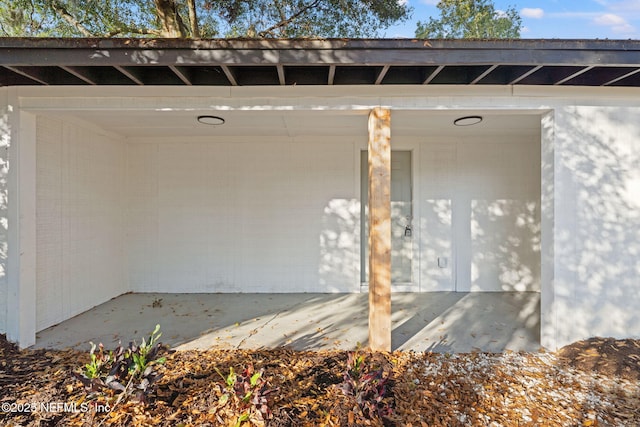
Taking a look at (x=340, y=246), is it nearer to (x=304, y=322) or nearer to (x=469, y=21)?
(x=304, y=322)

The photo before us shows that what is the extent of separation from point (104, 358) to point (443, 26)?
15.4m

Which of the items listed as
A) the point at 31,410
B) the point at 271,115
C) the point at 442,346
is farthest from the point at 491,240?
the point at 31,410

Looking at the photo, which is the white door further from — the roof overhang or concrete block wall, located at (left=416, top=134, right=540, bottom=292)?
the roof overhang

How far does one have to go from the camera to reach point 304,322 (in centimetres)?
380

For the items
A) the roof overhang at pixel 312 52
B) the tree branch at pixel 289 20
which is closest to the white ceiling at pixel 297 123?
the roof overhang at pixel 312 52

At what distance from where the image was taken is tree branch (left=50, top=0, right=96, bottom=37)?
20.6 feet

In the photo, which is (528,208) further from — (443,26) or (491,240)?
(443,26)

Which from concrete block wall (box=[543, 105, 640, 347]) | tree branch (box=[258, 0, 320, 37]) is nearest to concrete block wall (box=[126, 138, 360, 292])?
concrete block wall (box=[543, 105, 640, 347])

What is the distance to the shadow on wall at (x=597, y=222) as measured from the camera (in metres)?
3.07

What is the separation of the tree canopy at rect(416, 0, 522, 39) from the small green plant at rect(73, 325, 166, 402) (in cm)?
1390

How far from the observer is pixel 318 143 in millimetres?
5051

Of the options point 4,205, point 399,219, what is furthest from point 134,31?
point 399,219

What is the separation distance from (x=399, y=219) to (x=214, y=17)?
20.0 ft

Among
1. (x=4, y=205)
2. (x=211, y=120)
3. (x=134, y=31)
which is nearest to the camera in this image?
(x=4, y=205)
